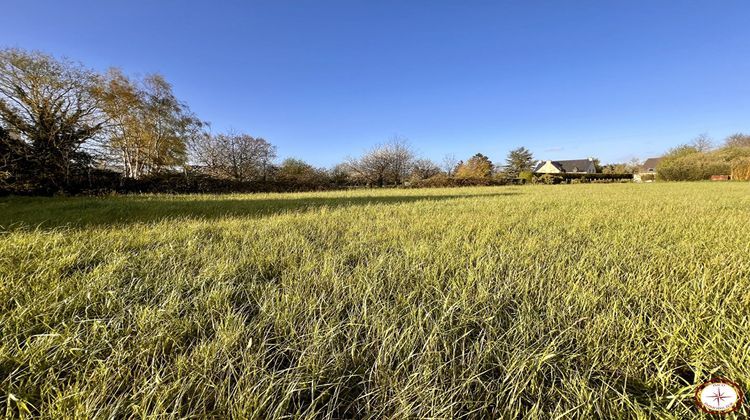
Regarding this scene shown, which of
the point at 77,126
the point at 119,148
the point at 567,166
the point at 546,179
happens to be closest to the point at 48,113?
the point at 77,126

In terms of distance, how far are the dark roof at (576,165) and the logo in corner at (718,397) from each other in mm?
60214

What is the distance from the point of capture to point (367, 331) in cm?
123

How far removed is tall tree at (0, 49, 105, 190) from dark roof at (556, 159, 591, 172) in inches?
2393

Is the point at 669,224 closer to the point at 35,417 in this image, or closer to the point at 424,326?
the point at 424,326

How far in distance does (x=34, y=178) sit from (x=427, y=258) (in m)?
13.3

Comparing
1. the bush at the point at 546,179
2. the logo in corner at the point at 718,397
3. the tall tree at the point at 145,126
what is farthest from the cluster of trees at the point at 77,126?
the bush at the point at 546,179

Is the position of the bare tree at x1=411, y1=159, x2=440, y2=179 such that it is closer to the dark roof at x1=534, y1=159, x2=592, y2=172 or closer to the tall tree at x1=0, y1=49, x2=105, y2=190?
the tall tree at x1=0, y1=49, x2=105, y2=190

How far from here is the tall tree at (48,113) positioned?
952 cm

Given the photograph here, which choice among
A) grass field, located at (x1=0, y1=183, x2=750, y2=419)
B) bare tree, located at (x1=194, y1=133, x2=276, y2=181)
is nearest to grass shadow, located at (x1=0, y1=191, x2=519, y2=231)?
grass field, located at (x1=0, y1=183, x2=750, y2=419)

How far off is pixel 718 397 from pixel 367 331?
1084 millimetres

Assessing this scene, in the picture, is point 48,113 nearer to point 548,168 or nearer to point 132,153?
point 132,153

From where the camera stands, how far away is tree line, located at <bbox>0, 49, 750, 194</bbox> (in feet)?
31.6

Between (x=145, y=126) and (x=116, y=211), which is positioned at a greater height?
(x=145, y=126)

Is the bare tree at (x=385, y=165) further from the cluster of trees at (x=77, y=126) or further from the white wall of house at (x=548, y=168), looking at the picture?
the white wall of house at (x=548, y=168)
